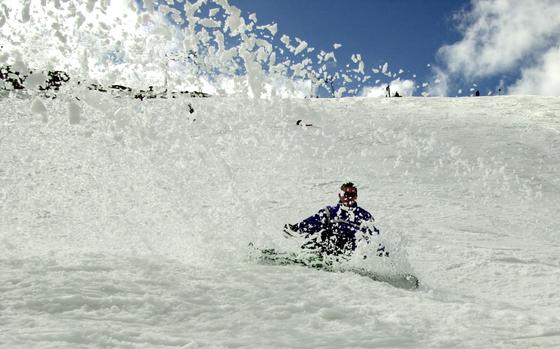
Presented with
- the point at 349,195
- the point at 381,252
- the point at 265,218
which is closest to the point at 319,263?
the point at 381,252

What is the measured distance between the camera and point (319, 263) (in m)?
6.69

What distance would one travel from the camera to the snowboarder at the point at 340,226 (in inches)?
276

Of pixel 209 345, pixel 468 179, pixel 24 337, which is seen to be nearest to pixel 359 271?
pixel 209 345

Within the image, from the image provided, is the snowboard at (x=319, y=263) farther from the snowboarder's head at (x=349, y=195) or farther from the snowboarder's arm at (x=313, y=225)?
the snowboarder's head at (x=349, y=195)

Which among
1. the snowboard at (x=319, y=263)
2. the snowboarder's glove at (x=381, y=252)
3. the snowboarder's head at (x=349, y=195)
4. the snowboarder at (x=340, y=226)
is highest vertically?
the snowboarder's head at (x=349, y=195)

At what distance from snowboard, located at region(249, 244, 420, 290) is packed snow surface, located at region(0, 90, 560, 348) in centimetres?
24

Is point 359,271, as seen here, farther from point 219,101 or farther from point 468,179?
point 219,101

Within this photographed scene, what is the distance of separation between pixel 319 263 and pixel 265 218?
20.0 ft

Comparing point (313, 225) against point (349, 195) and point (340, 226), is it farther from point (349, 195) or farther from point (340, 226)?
point (349, 195)

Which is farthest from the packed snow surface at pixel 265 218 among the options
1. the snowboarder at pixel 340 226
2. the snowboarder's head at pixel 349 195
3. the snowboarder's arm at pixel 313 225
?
the snowboarder's head at pixel 349 195

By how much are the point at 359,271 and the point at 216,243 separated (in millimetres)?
2019

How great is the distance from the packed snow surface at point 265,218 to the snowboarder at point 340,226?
0.51 m

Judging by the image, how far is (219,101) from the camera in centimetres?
2566

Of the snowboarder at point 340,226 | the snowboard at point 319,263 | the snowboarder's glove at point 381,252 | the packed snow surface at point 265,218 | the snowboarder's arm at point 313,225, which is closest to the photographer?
the packed snow surface at point 265,218
